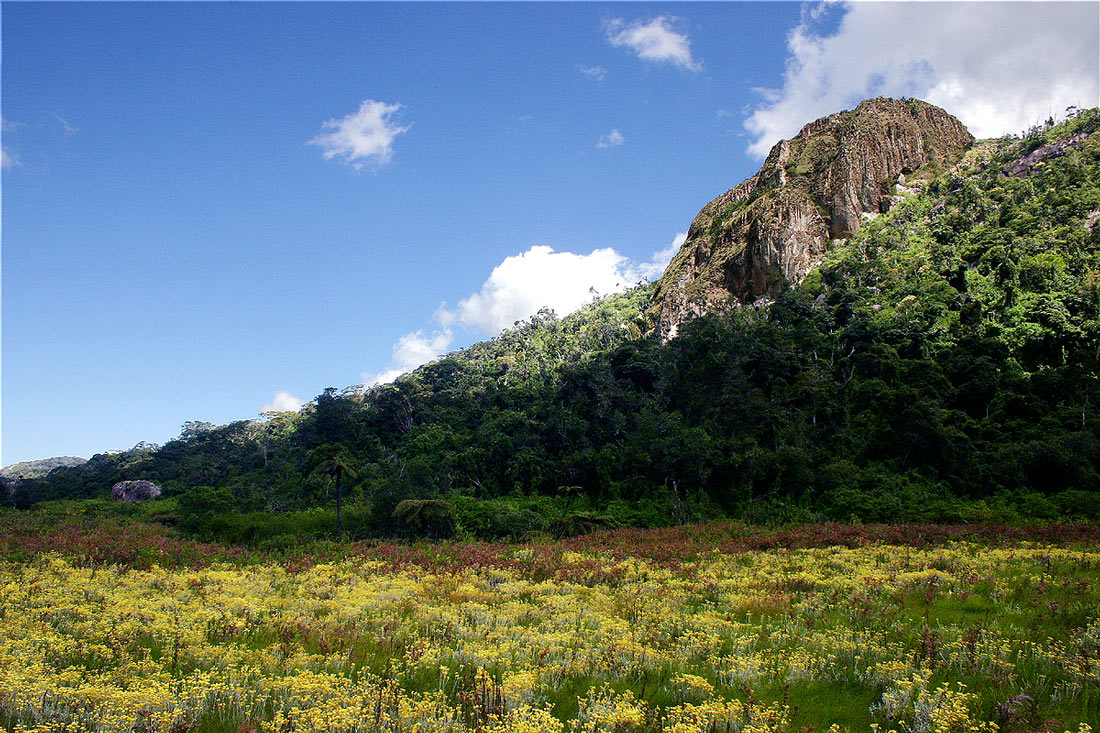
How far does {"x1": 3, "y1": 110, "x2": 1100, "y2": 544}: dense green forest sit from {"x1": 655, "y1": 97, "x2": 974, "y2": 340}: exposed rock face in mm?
4599

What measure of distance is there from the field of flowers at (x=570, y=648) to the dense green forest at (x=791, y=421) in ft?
51.8

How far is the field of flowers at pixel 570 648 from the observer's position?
514 centimetres

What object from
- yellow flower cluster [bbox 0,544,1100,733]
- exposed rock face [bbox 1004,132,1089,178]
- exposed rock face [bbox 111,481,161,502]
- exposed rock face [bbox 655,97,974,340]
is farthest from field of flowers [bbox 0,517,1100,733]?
exposed rock face [bbox 1004,132,1089,178]

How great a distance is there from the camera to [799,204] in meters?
73.2

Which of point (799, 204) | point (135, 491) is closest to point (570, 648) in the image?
point (135, 491)

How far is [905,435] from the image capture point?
3416cm

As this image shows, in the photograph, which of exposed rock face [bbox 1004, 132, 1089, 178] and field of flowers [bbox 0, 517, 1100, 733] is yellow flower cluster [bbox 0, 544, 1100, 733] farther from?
exposed rock face [bbox 1004, 132, 1089, 178]

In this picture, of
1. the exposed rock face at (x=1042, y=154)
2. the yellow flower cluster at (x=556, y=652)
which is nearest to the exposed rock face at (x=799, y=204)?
the exposed rock face at (x=1042, y=154)

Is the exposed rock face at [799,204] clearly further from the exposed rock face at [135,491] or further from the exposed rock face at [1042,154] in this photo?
the exposed rock face at [135,491]

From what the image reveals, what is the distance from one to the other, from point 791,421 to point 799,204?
44.5 meters

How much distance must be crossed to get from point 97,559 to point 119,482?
53.9 metres

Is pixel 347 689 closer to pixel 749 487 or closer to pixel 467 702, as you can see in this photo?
pixel 467 702

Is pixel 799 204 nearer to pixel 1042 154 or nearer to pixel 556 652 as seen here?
pixel 1042 154

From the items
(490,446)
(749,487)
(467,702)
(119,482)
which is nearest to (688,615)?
(467,702)
